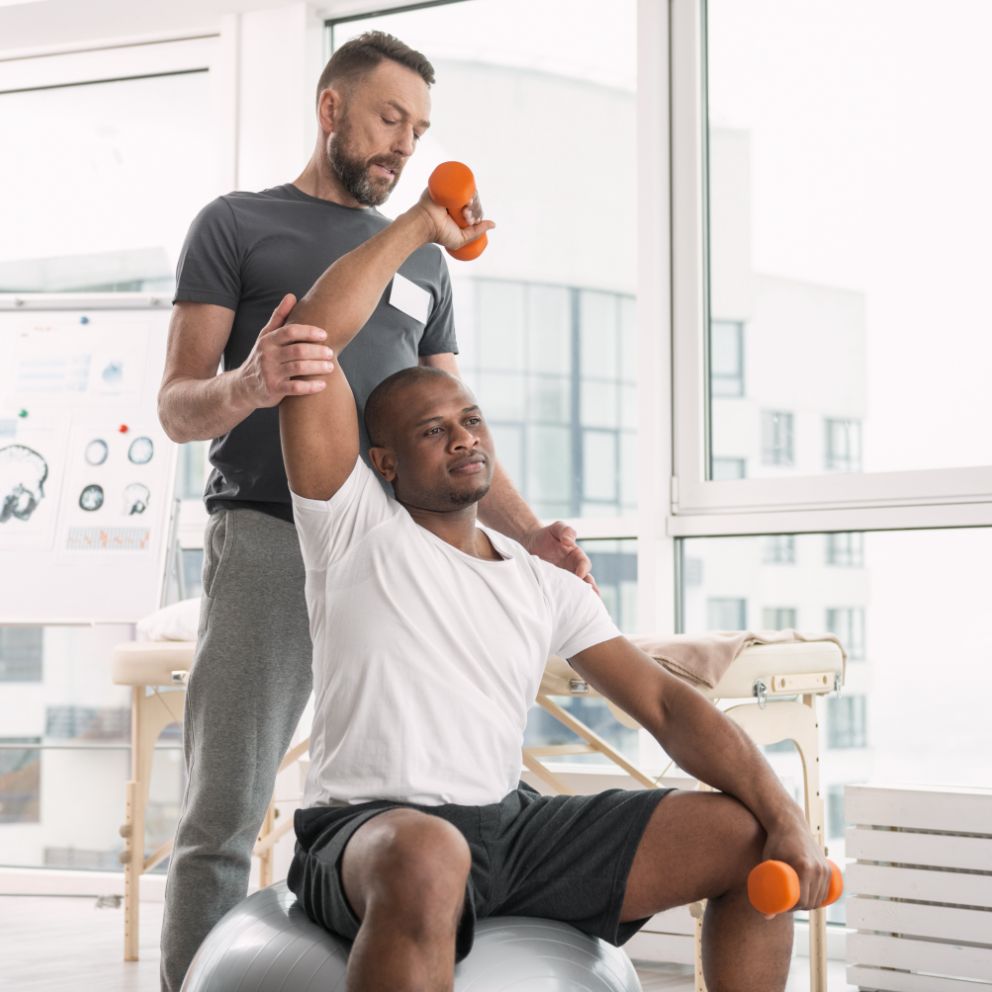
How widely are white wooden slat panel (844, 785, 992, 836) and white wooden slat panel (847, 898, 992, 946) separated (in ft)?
0.46

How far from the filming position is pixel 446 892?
123cm

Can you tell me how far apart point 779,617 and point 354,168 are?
1716 mm

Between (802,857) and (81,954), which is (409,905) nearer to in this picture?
(802,857)

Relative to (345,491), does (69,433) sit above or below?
above

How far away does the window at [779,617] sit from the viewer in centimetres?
309

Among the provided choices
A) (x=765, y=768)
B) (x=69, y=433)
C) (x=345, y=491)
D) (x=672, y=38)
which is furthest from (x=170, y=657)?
(x=672, y=38)

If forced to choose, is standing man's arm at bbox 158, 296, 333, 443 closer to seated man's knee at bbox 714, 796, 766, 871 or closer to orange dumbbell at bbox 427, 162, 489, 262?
orange dumbbell at bbox 427, 162, 489, 262

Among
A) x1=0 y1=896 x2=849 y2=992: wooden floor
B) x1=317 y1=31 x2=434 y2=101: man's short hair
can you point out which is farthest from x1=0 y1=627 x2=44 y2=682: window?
x1=317 y1=31 x2=434 y2=101: man's short hair

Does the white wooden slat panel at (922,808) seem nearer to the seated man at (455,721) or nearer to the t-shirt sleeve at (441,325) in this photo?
the seated man at (455,721)

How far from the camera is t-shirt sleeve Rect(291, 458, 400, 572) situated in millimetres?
1518

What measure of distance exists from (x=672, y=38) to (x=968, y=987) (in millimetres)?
2219

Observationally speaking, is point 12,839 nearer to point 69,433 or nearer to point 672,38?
point 69,433

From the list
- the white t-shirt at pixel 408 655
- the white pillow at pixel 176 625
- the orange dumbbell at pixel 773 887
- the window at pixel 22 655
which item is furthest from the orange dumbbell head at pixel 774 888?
the window at pixel 22 655

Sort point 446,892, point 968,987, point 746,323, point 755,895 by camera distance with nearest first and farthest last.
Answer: point 446,892, point 755,895, point 968,987, point 746,323
